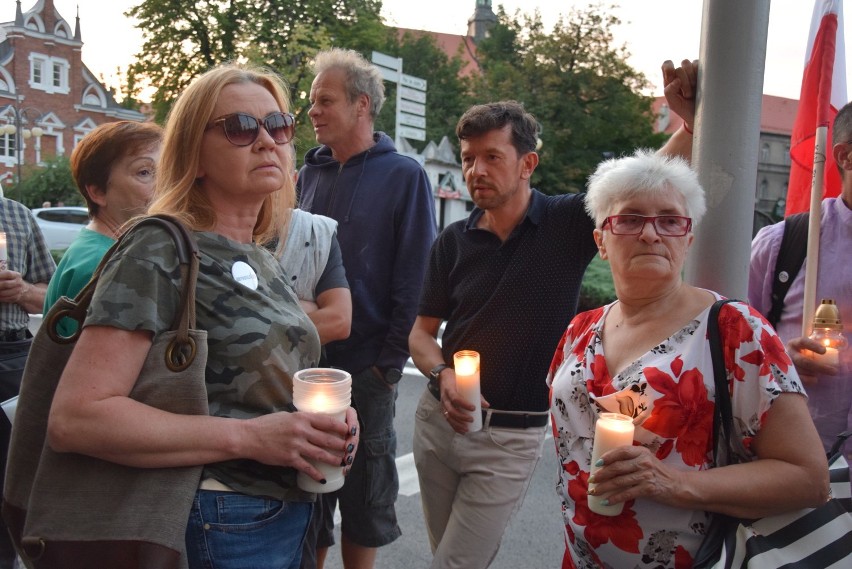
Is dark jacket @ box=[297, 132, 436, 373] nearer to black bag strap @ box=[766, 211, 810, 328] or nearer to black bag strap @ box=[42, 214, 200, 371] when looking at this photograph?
black bag strap @ box=[766, 211, 810, 328]

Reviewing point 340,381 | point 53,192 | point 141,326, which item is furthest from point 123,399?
point 53,192

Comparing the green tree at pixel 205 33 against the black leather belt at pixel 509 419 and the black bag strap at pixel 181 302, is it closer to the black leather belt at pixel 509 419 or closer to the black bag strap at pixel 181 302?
the black leather belt at pixel 509 419

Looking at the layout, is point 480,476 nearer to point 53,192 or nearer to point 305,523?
point 305,523

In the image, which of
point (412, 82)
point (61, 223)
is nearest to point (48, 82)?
point (61, 223)

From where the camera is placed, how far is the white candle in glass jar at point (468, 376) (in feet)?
8.35

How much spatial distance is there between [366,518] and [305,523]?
1500 millimetres

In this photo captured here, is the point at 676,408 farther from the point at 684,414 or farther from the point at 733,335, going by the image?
the point at 733,335

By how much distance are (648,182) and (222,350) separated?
128 cm

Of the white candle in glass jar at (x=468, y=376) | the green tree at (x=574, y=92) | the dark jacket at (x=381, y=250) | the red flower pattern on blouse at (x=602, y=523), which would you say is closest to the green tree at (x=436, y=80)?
the green tree at (x=574, y=92)

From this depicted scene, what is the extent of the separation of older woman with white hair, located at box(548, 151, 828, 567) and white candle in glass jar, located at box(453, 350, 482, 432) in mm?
370

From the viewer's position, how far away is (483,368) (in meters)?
2.94

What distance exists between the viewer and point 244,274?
179cm

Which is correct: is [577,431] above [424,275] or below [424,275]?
below

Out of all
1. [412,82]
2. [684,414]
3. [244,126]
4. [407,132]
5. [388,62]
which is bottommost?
[684,414]
